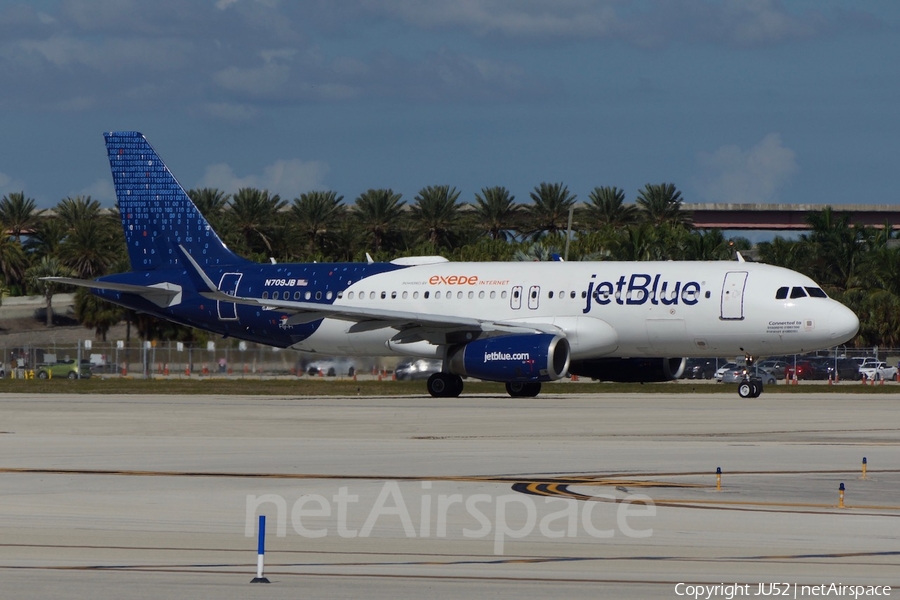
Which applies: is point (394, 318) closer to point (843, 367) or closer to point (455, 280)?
point (455, 280)

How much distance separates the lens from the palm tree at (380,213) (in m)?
112

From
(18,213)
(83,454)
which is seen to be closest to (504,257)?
(18,213)

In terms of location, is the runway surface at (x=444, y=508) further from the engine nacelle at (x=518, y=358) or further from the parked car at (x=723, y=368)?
the parked car at (x=723, y=368)

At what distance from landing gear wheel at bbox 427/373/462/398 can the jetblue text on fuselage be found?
4903mm

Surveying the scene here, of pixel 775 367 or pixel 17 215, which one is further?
pixel 17 215

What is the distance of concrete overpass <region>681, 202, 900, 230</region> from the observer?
122125 mm

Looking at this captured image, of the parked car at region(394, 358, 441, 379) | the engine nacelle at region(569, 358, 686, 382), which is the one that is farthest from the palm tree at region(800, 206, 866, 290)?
the engine nacelle at region(569, 358, 686, 382)

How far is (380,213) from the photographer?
112m

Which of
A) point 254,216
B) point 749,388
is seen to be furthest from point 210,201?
point 749,388

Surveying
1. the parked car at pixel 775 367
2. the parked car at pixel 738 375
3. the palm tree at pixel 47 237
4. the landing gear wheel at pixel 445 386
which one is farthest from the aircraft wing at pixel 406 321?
the palm tree at pixel 47 237

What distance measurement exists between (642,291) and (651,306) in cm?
58

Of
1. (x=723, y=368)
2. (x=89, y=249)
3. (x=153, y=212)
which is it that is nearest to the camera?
(x=153, y=212)

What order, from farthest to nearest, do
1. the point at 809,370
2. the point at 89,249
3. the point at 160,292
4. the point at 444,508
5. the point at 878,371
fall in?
the point at 89,249, the point at 809,370, the point at 878,371, the point at 160,292, the point at 444,508

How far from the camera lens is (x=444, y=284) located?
45.2 metres
